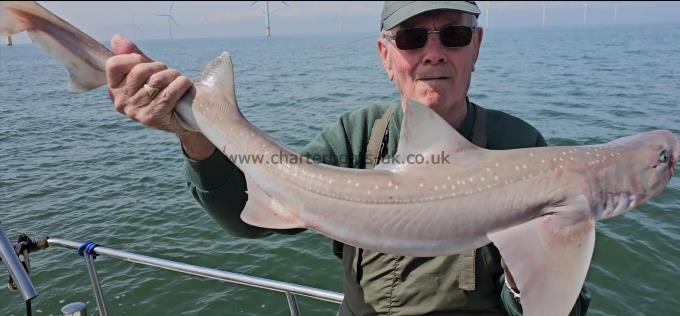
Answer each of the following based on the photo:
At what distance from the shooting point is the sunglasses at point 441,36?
2.94 meters

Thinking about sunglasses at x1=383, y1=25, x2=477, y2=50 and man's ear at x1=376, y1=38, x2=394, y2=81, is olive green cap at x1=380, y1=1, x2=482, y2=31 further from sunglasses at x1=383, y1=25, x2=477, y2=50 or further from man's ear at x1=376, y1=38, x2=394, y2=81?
man's ear at x1=376, y1=38, x2=394, y2=81

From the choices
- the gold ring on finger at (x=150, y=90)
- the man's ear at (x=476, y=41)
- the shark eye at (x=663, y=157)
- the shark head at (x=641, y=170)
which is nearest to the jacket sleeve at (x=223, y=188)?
the gold ring on finger at (x=150, y=90)

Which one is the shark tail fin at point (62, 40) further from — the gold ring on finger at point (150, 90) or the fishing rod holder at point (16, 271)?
the fishing rod holder at point (16, 271)

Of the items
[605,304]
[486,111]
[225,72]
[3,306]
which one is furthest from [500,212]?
[3,306]

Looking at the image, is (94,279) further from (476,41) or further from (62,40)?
(476,41)

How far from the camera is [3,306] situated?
24.3 feet

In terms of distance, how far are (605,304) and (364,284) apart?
5686 millimetres

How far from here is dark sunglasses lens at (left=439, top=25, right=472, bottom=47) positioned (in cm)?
294

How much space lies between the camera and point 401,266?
287cm

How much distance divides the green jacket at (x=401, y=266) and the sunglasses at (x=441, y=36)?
456 mm

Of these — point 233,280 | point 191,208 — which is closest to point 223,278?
point 233,280

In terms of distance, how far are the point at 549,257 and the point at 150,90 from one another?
6.82 ft

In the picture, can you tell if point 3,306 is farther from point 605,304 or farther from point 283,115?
point 283,115

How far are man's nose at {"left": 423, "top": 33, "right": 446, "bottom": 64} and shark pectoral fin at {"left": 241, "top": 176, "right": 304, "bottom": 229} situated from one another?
4.41ft
